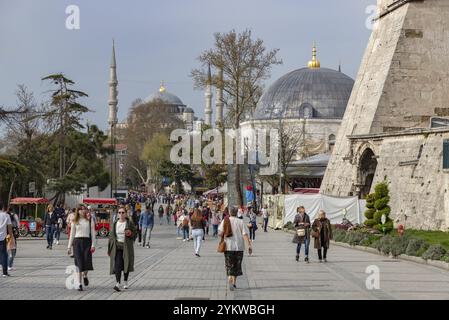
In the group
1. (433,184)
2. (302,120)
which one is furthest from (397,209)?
(302,120)

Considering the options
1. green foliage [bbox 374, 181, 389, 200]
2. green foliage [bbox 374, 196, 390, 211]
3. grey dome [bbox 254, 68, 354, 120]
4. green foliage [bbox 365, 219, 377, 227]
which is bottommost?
green foliage [bbox 365, 219, 377, 227]

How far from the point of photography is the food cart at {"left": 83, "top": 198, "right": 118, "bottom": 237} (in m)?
34.9

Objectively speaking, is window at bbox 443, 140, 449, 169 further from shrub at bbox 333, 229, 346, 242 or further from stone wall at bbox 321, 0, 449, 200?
stone wall at bbox 321, 0, 449, 200

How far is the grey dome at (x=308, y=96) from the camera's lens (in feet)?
332

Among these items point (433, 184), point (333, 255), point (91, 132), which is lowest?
point (333, 255)

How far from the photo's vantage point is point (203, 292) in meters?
14.4

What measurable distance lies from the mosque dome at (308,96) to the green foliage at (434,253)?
79005 millimetres

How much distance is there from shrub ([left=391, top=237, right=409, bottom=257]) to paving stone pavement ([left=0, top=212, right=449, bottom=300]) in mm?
352

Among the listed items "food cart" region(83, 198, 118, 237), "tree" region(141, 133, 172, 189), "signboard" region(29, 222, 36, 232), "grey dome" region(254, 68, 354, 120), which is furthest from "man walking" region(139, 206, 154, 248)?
"grey dome" region(254, 68, 354, 120)

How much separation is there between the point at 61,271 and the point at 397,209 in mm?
18981

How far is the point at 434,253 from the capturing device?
20547 mm

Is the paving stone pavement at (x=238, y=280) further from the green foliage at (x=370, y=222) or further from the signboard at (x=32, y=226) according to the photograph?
the signboard at (x=32, y=226)

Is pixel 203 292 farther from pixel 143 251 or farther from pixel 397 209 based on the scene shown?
pixel 397 209

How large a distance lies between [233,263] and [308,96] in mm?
88251
